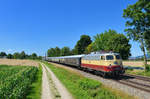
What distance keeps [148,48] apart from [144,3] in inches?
309

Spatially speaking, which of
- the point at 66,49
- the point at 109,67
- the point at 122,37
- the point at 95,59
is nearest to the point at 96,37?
the point at 122,37

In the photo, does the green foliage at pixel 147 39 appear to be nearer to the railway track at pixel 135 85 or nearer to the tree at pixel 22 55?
the railway track at pixel 135 85

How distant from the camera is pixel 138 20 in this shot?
2377 cm

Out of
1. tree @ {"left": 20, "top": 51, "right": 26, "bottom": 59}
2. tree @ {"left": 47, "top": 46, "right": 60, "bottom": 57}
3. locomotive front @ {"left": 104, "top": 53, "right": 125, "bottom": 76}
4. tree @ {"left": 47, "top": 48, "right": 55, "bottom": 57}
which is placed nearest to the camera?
locomotive front @ {"left": 104, "top": 53, "right": 125, "bottom": 76}

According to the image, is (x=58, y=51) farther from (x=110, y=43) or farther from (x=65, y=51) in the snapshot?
(x=110, y=43)

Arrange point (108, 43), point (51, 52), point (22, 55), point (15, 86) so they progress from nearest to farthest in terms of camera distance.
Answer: point (15, 86), point (108, 43), point (51, 52), point (22, 55)

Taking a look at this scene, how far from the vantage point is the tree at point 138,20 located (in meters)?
23.1

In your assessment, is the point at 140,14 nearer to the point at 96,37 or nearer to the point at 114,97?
the point at 114,97

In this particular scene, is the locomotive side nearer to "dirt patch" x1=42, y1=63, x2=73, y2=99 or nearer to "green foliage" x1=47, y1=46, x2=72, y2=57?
"dirt patch" x1=42, y1=63, x2=73, y2=99

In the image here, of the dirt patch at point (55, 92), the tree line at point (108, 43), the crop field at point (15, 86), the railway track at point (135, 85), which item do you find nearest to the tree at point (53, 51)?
the tree line at point (108, 43)

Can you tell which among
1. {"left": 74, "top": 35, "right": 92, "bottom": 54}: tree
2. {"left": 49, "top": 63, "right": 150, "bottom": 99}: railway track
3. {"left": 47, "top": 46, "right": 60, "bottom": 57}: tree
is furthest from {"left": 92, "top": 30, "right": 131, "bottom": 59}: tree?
{"left": 47, "top": 46, "right": 60, "bottom": 57}: tree

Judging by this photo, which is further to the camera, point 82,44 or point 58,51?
point 58,51

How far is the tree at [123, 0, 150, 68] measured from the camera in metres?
23.1

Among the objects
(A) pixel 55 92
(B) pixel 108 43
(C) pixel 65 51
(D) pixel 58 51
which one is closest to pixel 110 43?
(B) pixel 108 43
